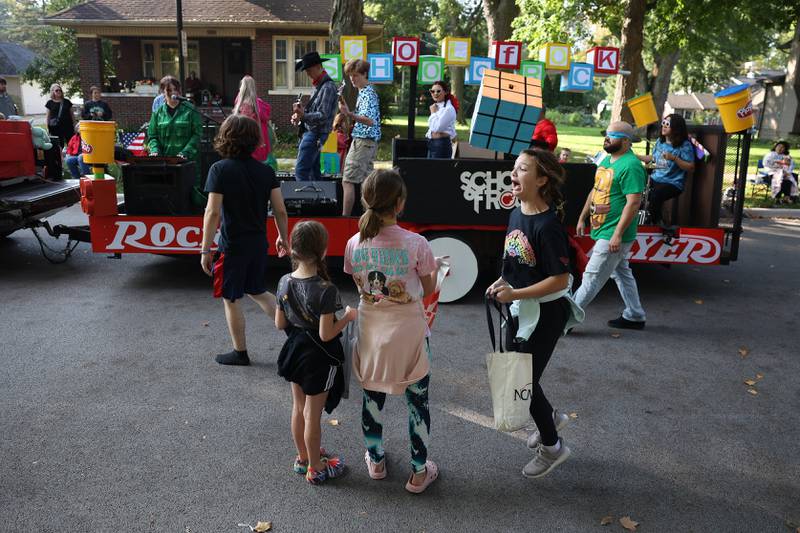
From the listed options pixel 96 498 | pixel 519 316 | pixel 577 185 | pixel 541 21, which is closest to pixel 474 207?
pixel 577 185

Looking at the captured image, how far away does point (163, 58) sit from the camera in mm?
26000

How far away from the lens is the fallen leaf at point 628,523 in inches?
120

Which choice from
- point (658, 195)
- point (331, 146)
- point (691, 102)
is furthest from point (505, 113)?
point (691, 102)

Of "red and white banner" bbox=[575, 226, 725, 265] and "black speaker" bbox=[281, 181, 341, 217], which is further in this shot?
"black speaker" bbox=[281, 181, 341, 217]

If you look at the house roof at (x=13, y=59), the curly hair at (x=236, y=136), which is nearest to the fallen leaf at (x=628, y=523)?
the curly hair at (x=236, y=136)

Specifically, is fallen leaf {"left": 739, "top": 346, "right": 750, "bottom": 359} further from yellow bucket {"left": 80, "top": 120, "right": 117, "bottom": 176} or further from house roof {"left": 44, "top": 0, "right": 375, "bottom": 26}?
house roof {"left": 44, "top": 0, "right": 375, "bottom": 26}

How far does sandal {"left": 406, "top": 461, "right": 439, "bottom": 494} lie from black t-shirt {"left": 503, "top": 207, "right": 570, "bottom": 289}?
101 cm

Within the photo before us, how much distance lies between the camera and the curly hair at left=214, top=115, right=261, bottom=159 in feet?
13.7

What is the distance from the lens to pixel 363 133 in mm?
6598

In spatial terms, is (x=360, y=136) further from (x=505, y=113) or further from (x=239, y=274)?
(x=239, y=274)

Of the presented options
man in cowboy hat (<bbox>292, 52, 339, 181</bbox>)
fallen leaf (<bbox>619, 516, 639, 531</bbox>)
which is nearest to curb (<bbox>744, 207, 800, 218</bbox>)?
man in cowboy hat (<bbox>292, 52, 339, 181</bbox>)

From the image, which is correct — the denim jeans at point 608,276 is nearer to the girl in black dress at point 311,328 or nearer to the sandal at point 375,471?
the sandal at point 375,471

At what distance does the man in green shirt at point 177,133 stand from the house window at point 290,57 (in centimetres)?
1736

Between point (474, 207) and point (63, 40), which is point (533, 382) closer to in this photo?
point (474, 207)
